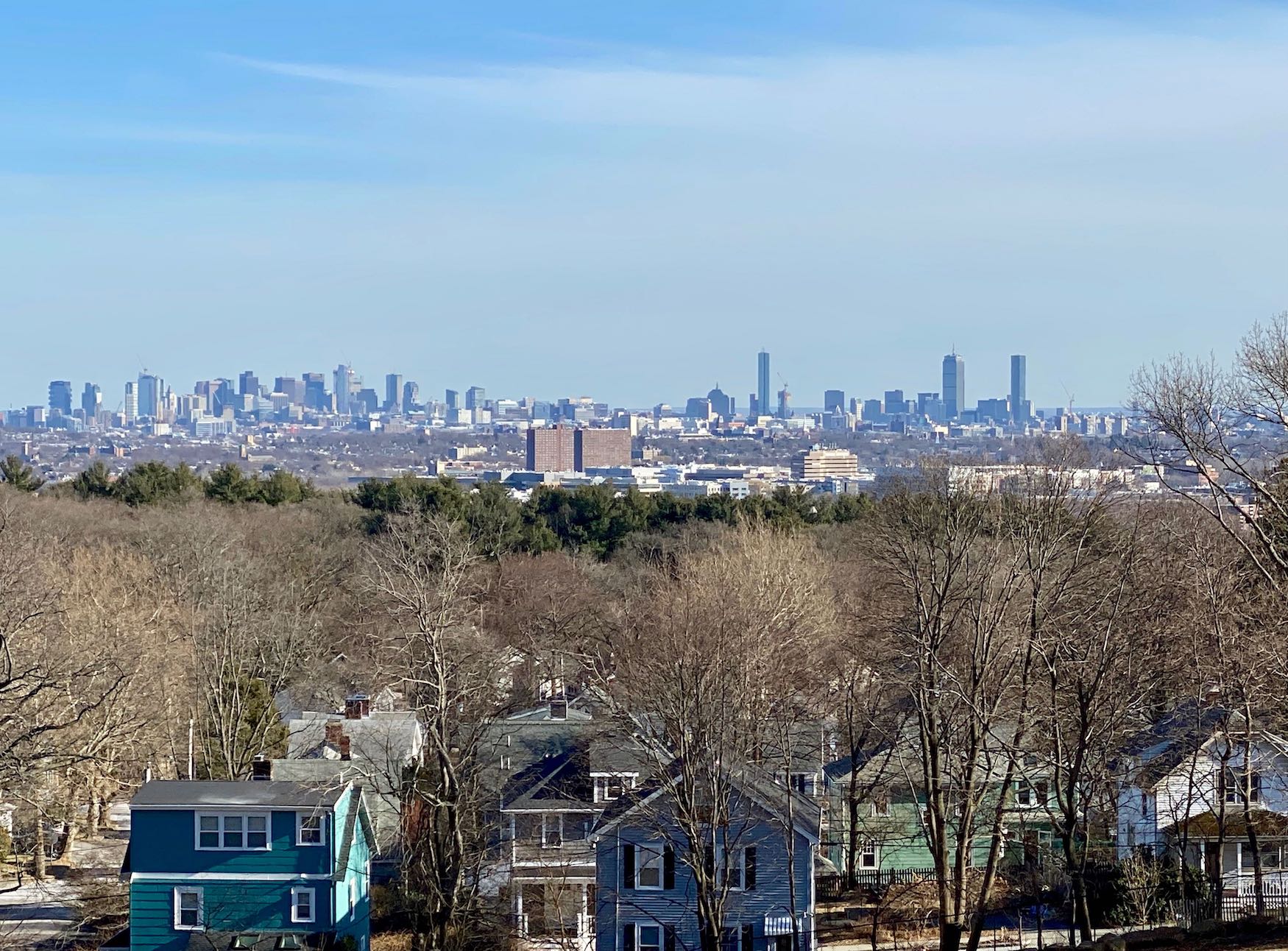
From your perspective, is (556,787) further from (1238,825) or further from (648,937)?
(1238,825)

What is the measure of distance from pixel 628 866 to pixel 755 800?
209 cm

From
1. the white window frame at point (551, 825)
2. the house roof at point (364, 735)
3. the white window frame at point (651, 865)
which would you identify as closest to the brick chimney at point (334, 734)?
the house roof at point (364, 735)

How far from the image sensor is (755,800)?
21.0 m

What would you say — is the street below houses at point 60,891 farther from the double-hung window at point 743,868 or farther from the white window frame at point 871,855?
the white window frame at point 871,855

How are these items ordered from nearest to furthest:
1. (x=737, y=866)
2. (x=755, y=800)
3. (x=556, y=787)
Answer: (x=755, y=800), (x=737, y=866), (x=556, y=787)

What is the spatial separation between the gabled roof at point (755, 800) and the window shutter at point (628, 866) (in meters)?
0.42

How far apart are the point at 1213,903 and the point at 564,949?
816 cm

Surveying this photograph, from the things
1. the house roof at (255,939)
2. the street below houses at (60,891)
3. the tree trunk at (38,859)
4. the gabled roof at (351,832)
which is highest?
the gabled roof at (351,832)

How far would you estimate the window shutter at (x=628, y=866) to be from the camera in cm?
2175

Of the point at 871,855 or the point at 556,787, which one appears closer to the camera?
the point at 556,787

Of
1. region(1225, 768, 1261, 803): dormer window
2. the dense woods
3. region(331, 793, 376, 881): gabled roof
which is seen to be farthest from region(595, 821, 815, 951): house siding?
region(1225, 768, 1261, 803): dormer window

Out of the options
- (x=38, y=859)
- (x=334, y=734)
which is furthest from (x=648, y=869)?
(x=38, y=859)

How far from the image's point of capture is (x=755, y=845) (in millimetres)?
21516

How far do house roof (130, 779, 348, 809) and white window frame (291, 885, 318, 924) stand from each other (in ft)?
3.72
